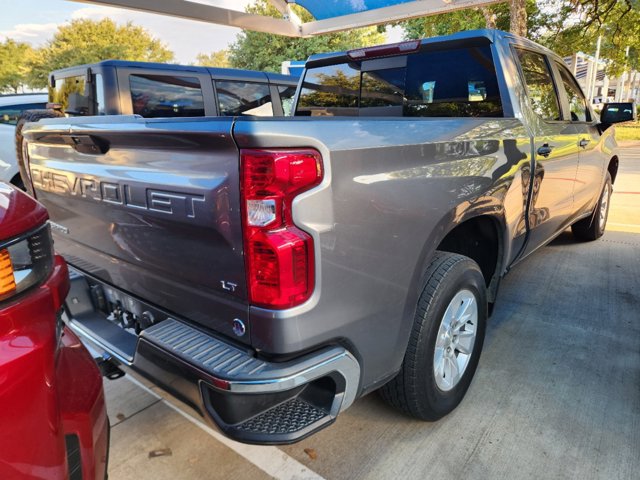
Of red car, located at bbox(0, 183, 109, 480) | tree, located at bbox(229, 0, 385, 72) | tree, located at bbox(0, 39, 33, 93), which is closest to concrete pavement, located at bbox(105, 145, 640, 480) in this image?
red car, located at bbox(0, 183, 109, 480)

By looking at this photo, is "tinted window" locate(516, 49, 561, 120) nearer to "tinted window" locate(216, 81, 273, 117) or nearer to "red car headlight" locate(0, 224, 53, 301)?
"red car headlight" locate(0, 224, 53, 301)

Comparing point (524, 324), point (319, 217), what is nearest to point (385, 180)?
point (319, 217)

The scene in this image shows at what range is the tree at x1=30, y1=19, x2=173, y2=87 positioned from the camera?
32.2 m

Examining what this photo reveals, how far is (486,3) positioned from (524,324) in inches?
192

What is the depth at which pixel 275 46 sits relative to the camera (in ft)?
89.8

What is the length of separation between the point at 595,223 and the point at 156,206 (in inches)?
206

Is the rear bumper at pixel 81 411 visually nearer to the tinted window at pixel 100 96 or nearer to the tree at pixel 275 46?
the tinted window at pixel 100 96

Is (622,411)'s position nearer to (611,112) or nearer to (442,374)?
(442,374)

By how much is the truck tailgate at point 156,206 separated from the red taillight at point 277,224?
0.05 metres

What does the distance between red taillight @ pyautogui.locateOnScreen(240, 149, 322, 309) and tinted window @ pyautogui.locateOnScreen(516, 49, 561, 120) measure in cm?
239

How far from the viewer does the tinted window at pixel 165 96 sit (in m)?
5.34

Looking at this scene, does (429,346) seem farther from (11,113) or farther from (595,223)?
(11,113)

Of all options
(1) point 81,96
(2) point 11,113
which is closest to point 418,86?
(1) point 81,96

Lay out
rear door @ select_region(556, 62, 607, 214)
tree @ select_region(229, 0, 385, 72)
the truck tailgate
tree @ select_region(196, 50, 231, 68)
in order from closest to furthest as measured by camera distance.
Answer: the truck tailgate, rear door @ select_region(556, 62, 607, 214), tree @ select_region(229, 0, 385, 72), tree @ select_region(196, 50, 231, 68)
